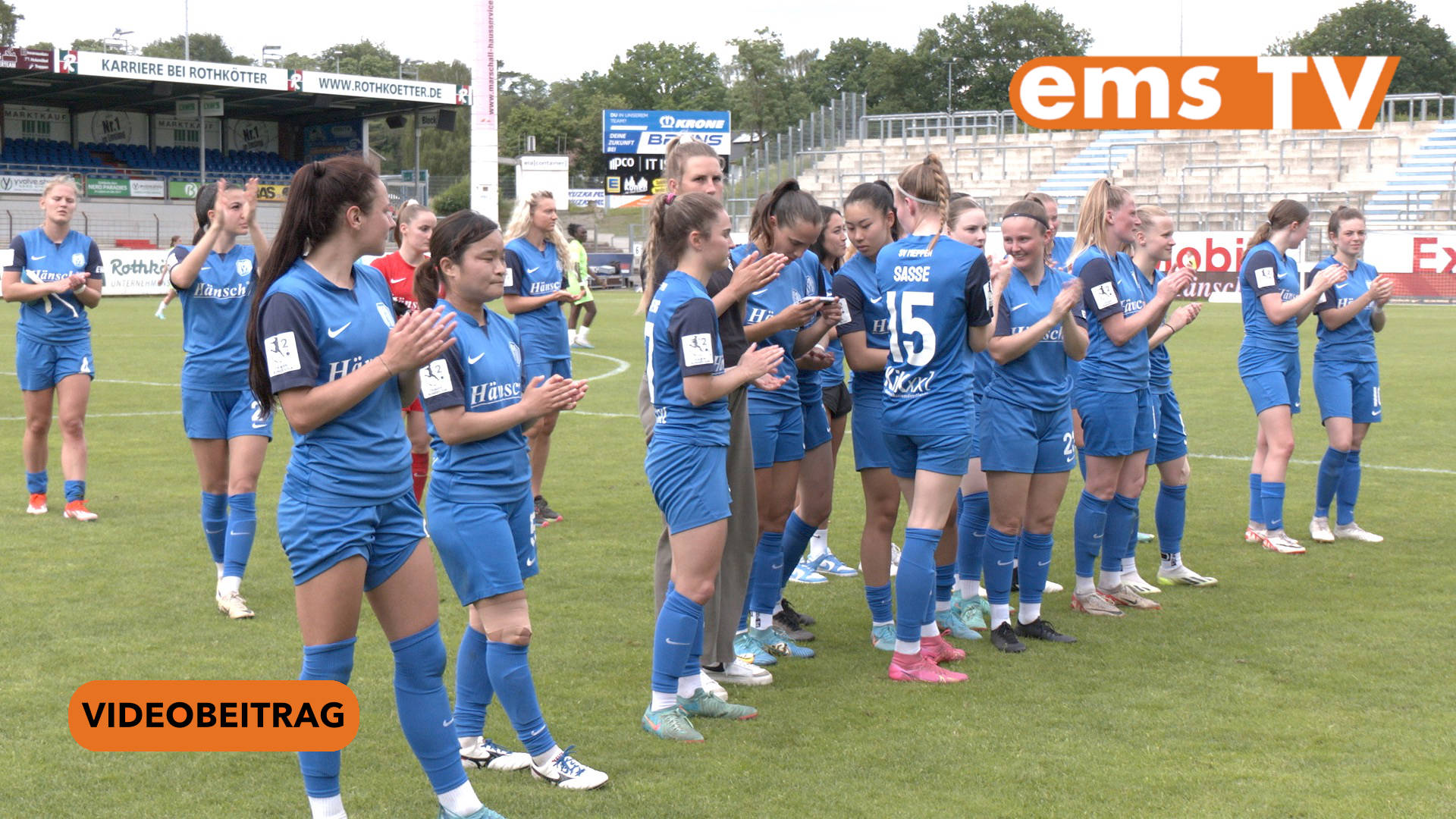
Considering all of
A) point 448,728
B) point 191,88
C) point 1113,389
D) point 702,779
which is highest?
point 191,88

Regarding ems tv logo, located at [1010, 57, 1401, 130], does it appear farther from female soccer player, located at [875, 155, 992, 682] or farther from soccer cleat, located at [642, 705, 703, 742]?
soccer cleat, located at [642, 705, 703, 742]

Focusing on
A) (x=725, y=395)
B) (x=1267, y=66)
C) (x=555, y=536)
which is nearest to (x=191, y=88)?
(x=1267, y=66)

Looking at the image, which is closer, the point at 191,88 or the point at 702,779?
the point at 702,779

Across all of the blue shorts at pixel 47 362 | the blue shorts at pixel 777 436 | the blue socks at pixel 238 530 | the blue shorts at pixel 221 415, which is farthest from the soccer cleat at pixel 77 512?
the blue shorts at pixel 777 436

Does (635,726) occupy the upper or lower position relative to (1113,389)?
lower

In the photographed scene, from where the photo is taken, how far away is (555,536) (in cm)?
842

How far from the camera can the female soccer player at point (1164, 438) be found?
267 inches

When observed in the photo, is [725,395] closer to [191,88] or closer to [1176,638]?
[1176,638]

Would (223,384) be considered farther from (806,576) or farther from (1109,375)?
(1109,375)

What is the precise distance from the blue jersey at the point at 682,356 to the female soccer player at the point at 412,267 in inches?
122

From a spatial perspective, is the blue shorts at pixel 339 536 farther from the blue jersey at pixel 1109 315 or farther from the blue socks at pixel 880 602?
the blue jersey at pixel 1109 315

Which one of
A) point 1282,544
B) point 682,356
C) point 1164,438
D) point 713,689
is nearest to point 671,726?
point 713,689

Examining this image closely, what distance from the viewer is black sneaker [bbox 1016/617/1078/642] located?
6.08 metres

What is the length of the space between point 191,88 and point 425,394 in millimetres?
51308
